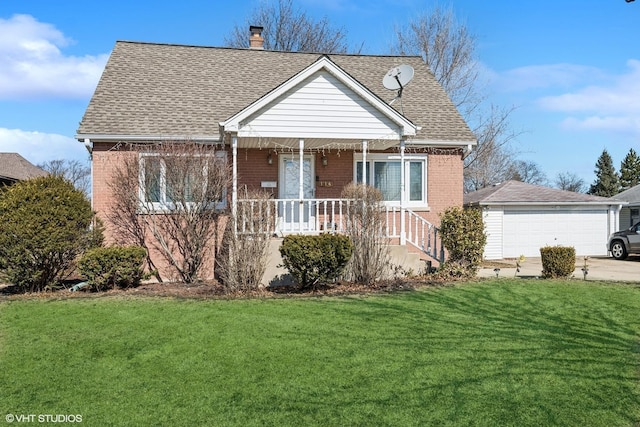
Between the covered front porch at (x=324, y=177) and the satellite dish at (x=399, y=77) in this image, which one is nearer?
the satellite dish at (x=399, y=77)

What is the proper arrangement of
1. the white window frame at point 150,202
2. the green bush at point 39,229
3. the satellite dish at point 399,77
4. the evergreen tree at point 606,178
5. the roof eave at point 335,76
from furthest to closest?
the evergreen tree at point 606,178 < the satellite dish at point 399,77 < the white window frame at point 150,202 < the roof eave at point 335,76 < the green bush at point 39,229

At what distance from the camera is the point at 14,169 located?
1128 inches

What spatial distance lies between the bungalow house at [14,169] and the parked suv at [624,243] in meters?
27.3

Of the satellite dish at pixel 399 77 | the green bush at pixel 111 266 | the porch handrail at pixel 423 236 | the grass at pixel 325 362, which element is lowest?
the grass at pixel 325 362

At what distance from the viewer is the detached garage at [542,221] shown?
→ 21234mm

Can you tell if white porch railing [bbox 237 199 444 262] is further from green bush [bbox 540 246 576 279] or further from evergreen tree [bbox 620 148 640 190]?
evergreen tree [bbox 620 148 640 190]

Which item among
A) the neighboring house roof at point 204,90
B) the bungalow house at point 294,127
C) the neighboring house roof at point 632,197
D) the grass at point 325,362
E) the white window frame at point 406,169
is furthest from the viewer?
the neighboring house roof at point 632,197

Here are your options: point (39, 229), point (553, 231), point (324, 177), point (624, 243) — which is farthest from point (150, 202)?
point (624, 243)

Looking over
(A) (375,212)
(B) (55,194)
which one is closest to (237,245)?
(A) (375,212)

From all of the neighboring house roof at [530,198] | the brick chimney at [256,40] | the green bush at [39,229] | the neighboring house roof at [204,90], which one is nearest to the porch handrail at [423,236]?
the neighboring house roof at [204,90]

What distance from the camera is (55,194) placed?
33.3 feet

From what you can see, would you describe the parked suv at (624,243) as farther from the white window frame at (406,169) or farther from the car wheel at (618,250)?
the white window frame at (406,169)

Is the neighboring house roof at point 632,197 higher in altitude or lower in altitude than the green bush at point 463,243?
higher

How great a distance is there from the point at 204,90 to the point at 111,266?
269 inches
